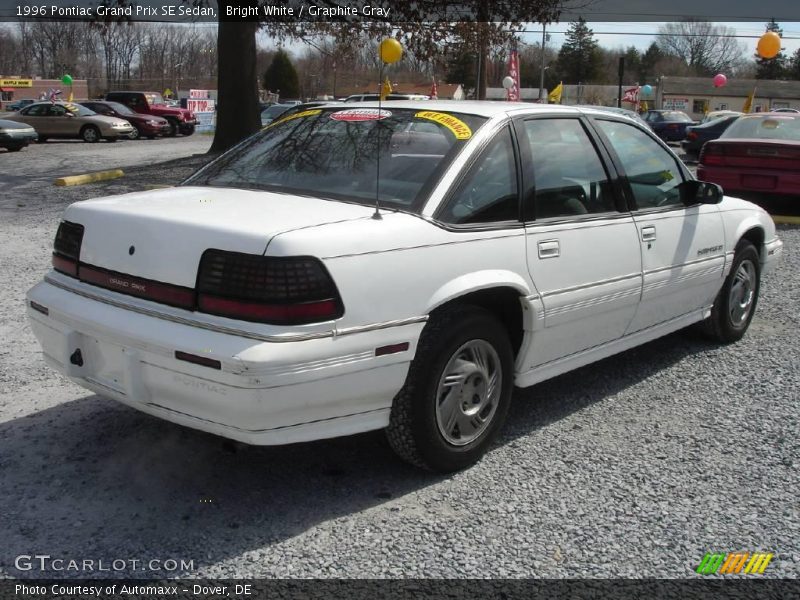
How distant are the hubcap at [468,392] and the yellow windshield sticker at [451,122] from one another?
3.13 ft

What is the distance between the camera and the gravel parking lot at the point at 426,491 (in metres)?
2.86

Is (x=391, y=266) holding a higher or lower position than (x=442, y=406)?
higher

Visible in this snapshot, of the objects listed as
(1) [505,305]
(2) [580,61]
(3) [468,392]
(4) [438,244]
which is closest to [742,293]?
(1) [505,305]

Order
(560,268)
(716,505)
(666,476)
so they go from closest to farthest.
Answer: (716,505) → (666,476) → (560,268)

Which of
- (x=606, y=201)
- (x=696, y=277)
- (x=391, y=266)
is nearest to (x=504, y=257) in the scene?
(x=391, y=266)

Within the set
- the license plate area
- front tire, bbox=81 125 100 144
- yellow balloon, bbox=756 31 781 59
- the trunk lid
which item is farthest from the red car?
front tire, bbox=81 125 100 144

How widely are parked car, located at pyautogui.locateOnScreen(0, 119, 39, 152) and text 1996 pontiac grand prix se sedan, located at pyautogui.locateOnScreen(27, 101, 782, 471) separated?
1953 cm

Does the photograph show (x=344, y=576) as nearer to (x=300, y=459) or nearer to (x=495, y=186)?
(x=300, y=459)

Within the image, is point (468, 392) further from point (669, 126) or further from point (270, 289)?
point (669, 126)

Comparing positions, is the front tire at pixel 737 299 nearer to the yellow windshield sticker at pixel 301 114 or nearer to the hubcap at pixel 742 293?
the hubcap at pixel 742 293

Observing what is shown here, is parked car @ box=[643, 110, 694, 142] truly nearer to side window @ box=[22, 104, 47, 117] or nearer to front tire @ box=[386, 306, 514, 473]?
side window @ box=[22, 104, 47, 117]

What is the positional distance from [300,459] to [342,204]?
1.17m

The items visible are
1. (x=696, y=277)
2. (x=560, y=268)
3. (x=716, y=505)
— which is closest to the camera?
(x=716, y=505)

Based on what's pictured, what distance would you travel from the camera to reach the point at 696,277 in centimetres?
484
